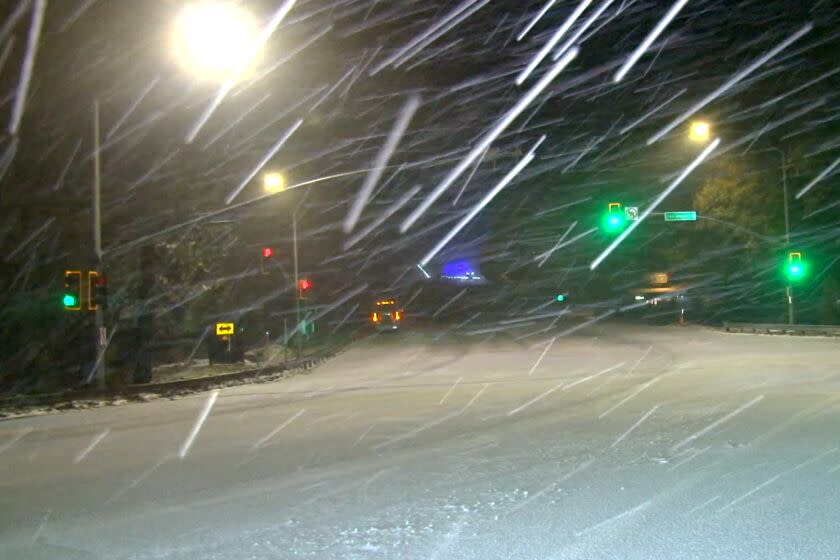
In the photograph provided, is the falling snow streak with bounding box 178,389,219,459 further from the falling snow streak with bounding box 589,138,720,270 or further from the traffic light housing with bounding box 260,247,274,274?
the falling snow streak with bounding box 589,138,720,270

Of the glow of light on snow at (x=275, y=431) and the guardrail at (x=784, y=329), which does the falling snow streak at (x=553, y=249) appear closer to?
the guardrail at (x=784, y=329)

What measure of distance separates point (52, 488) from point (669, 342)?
30868mm

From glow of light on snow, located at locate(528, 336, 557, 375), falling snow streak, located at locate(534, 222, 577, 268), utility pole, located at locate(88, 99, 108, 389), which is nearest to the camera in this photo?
utility pole, located at locate(88, 99, 108, 389)

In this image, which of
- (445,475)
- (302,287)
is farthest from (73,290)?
(445,475)

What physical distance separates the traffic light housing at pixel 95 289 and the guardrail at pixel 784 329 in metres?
31.0

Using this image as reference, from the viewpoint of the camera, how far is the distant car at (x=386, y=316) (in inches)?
2340

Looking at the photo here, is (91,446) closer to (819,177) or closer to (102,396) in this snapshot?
(102,396)

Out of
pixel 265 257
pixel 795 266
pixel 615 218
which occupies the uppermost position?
pixel 615 218

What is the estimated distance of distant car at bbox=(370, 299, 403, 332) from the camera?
59.4m

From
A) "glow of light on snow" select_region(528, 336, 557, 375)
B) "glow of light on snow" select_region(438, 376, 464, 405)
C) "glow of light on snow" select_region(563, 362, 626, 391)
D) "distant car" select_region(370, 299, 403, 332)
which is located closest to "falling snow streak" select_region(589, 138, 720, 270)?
"glow of light on snow" select_region(528, 336, 557, 375)

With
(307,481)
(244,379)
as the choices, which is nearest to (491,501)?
(307,481)

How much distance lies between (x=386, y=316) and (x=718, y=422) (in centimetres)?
4816

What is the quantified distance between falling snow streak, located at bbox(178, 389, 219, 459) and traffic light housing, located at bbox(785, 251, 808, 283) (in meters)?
28.3

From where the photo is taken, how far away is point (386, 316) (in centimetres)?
5984
